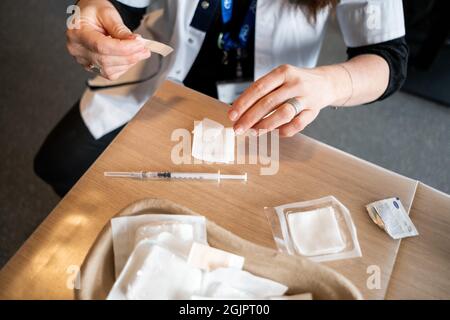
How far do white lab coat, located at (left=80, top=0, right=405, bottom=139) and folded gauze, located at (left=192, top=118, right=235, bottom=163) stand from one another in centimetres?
25

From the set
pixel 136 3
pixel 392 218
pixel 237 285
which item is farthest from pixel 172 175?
pixel 136 3

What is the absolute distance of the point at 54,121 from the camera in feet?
4.41

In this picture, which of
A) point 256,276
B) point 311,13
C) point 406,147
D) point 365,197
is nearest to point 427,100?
point 406,147

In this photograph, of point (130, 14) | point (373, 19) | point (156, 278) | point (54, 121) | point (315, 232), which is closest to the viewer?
point (156, 278)

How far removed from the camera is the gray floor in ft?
3.92

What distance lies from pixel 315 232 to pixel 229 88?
45 centimetres

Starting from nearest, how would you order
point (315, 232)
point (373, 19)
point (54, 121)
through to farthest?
point (315, 232), point (373, 19), point (54, 121)

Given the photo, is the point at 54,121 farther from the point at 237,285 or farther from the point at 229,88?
the point at 237,285

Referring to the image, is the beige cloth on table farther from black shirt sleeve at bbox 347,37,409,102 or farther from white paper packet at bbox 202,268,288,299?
black shirt sleeve at bbox 347,37,409,102

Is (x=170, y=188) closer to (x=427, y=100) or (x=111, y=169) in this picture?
(x=111, y=169)

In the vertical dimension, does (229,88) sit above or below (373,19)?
below

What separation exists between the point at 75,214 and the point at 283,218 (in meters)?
0.29

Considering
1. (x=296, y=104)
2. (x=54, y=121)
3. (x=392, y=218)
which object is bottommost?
(x=54, y=121)

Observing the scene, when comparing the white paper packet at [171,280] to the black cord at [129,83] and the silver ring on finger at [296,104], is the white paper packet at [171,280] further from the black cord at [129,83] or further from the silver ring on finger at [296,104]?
the black cord at [129,83]
